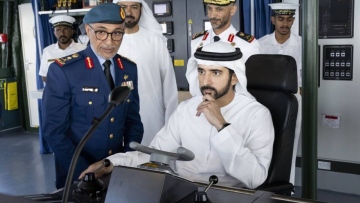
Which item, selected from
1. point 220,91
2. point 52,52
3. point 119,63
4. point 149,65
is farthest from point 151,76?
point 52,52

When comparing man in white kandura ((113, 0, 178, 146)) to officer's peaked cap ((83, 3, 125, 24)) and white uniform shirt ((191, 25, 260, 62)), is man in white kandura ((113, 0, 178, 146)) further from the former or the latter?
officer's peaked cap ((83, 3, 125, 24))

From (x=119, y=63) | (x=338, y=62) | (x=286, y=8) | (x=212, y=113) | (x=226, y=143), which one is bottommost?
(x=226, y=143)

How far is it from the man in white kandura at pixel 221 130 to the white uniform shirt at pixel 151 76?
0.85 meters

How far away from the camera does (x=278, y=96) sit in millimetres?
2102

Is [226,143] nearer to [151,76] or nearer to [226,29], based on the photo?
[151,76]

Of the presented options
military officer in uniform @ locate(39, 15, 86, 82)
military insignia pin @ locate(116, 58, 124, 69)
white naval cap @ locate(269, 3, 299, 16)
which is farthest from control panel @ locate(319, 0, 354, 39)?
military officer in uniform @ locate(39, 15, 86, 82)

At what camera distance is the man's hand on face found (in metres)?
1.87

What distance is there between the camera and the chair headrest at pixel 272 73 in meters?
2.08

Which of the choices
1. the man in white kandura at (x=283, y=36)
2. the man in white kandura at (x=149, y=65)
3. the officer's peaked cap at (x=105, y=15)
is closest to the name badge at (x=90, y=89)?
the officer's peaked cap at (x=105, y=15)

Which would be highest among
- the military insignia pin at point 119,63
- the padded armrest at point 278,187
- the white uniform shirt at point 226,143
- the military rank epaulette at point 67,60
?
the military rank epaulette at point 67,60

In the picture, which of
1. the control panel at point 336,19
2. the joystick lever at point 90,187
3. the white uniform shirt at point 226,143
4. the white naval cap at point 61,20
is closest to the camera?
the joystick lever at point 90,187

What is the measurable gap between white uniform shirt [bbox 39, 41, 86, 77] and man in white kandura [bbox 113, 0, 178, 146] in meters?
2.04

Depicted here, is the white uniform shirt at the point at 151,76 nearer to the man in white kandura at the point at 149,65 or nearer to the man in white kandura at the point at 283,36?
the man in white kandura at the point at 149,65

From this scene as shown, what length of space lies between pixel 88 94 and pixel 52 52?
3.33 meters
